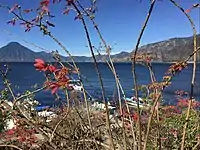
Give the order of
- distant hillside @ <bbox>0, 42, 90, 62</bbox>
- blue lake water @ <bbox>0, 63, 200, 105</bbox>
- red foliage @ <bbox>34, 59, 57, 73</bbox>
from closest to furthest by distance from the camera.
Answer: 1. red foliage @ <bbox>34, 59, 57, 73</bbox>
2. distant hillside @ <bbox>0, 42, 90, 62</bbox>
3. blue lake water @ <bbox>0, 63, 200, 105</bbox>

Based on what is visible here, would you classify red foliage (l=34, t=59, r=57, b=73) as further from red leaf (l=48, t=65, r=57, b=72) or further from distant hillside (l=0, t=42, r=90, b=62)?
distant hillside (l=0, t=42, r=90, b=62)

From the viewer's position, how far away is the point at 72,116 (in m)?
3.52

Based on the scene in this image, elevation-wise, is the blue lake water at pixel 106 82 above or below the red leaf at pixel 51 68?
below

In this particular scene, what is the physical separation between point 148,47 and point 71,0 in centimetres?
170

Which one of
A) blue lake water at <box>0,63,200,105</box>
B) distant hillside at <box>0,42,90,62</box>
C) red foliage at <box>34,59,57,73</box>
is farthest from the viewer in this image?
blue lake water at <box>0,63,200,105</box>

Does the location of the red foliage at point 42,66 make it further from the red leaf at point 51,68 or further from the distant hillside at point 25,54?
the distant hillside at point 25,54

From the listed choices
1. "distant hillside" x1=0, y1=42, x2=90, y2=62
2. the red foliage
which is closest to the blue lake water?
"distant hillside" x1=0, y1=42, x2=90, y2=62

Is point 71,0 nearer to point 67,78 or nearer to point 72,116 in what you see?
point 67,78

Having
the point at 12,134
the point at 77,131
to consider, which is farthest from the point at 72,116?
the point at 12,134

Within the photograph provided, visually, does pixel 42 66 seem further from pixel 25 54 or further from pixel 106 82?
pixel 25 54

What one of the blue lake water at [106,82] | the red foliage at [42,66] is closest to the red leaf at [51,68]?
the red foliage at [42,66]

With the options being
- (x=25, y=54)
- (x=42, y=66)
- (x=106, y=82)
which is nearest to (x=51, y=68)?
(x=42, y=66)

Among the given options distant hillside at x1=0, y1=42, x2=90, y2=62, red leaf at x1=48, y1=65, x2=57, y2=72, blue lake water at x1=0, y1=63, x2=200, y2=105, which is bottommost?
blue lake water at x1=0, y1=63, x2=200, y2=105

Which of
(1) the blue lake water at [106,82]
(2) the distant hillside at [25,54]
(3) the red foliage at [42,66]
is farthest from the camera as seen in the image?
(1) the blue lake water at [106,82]
